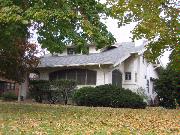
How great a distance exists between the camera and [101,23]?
13.2m

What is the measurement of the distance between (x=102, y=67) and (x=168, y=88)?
5942 mm

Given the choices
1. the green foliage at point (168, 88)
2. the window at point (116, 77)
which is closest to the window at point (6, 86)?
the window at point (116, 77)

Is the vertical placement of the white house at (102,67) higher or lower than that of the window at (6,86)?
higher

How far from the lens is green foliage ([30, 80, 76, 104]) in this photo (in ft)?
87.7

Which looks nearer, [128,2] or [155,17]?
[155,17]

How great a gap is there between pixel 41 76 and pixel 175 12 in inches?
619

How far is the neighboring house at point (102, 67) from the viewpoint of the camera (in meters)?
27.1

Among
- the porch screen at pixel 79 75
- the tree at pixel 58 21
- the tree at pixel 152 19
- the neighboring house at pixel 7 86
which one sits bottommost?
the neighboring house at pixel 7 86

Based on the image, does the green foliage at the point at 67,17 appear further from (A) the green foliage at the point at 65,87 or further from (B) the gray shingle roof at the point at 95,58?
(B) the gray shingle roof at the point at 95,58

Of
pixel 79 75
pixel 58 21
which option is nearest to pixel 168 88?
pixel 79 75

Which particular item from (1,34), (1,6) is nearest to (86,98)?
(1,34)

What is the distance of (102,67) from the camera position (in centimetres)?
2709

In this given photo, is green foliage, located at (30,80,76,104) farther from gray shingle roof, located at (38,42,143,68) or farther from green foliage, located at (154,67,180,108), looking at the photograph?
green foliage, located at (154,67,180,108)

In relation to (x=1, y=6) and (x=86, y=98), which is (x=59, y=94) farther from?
(x=1, y=6)
